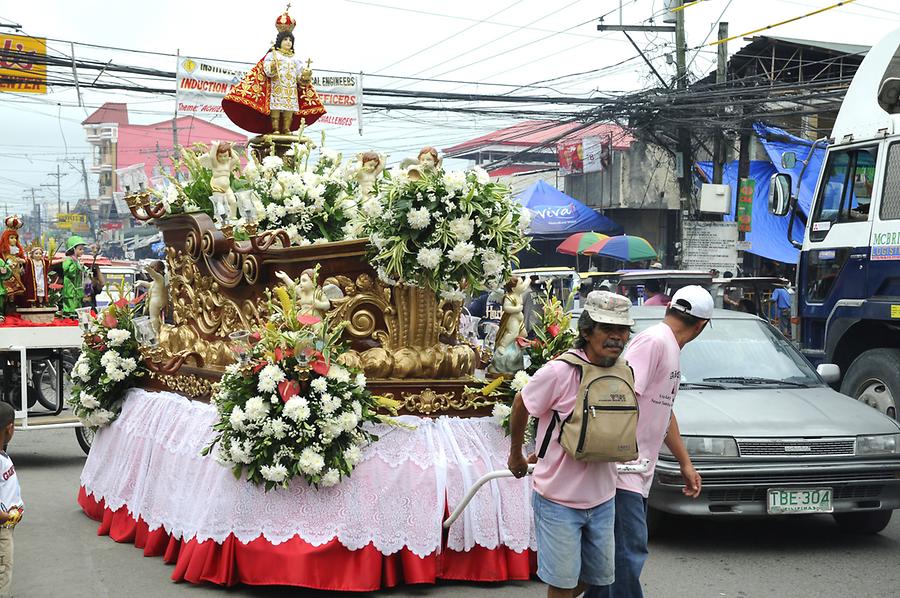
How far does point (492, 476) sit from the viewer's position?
5.74 metres

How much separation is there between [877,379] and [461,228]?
615 cm

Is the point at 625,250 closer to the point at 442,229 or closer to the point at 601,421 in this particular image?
the point at 442,229

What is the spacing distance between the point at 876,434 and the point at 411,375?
3.41 m

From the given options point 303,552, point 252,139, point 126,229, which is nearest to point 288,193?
point 252,139

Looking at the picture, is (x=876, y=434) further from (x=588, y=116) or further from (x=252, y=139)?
(x=588, y=116)

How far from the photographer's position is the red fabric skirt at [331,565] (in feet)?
19.8

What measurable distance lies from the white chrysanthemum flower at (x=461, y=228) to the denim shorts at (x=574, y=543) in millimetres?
1940

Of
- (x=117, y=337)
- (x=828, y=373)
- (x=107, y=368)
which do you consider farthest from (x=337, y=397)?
(x=828, y=373)

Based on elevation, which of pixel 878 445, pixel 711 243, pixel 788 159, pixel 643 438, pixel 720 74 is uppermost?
pixel 720 74

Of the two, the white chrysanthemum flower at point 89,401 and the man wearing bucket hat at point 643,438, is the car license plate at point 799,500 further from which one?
the white chrysanthemum flower at point 89,401

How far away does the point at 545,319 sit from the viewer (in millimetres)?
7004

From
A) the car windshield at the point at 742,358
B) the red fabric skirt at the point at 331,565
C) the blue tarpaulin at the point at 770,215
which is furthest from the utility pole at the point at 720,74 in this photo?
the red fabric skirt at the point at 331,565

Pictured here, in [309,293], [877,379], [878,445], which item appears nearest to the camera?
[309,293]

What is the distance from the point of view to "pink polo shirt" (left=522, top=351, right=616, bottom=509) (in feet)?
15.4
